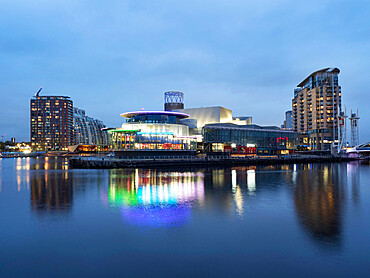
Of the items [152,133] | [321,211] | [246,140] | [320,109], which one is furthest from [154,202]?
[320,109]

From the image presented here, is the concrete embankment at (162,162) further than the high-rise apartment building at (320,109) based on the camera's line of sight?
No

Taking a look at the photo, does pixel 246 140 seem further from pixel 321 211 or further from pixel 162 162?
pixel 321 211

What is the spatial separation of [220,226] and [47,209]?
14215 mm

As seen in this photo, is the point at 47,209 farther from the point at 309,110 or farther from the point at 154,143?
the point at 309,110

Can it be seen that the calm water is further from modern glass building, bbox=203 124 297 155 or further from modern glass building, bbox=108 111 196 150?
modern glass building, bbox=203 124 297 155

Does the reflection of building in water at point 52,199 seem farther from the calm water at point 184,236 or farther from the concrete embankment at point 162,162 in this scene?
the concrete embankment at point 162,162

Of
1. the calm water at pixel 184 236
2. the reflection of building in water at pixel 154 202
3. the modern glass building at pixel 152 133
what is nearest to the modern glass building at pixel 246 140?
the modern glass building at pixel 152 133

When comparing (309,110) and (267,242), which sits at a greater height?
(309,110)

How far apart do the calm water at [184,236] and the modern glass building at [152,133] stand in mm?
61893

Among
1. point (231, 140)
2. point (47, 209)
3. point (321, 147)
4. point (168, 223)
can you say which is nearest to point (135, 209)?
point (168, 223)

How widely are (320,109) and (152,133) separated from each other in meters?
119

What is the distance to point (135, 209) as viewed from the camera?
23.3 meters

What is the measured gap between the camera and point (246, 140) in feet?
394

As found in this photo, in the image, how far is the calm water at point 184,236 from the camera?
12617 mm
